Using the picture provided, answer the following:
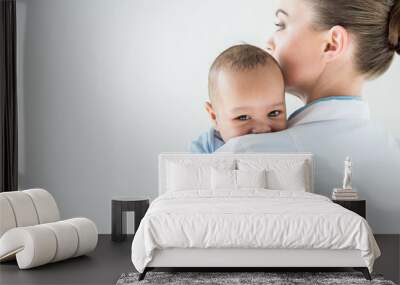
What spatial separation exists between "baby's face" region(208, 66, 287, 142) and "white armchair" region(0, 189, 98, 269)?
2.06m

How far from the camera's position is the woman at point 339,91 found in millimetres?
7176

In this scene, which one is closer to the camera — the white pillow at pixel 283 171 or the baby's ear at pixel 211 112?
the white pillow at pixel 283 171

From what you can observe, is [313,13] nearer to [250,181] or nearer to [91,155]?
[250,181]

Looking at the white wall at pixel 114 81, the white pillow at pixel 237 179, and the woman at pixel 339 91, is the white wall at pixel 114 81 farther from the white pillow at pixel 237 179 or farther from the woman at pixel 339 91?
the white pillow at pixel 237 179

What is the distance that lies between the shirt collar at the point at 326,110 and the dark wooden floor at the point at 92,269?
5.04 feet

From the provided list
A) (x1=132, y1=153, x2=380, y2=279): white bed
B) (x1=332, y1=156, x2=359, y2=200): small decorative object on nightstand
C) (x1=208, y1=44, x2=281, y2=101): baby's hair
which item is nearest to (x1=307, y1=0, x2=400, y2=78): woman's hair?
(x1=208, y1=44, x2=281, y2=101): baby's hair

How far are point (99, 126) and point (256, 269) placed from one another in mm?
2858

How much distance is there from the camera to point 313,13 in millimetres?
7203

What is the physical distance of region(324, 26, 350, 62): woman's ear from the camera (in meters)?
7.17

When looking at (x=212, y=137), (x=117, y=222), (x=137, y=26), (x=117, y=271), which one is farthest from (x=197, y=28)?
(x=117, y=271)

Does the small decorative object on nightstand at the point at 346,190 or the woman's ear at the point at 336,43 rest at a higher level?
the woman's ear at the point at 336,43

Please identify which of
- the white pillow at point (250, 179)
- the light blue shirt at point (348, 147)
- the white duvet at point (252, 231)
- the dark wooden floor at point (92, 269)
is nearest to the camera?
the white duvet at point (252, 231)

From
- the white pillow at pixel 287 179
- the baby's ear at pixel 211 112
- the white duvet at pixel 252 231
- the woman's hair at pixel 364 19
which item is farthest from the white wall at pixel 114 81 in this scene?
the white duvet at pixel 252 231

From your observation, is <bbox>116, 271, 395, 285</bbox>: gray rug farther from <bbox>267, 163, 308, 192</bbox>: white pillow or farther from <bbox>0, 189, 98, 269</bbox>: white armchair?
<bbox>267, 163, 308, 192</bbox>: white pillow
